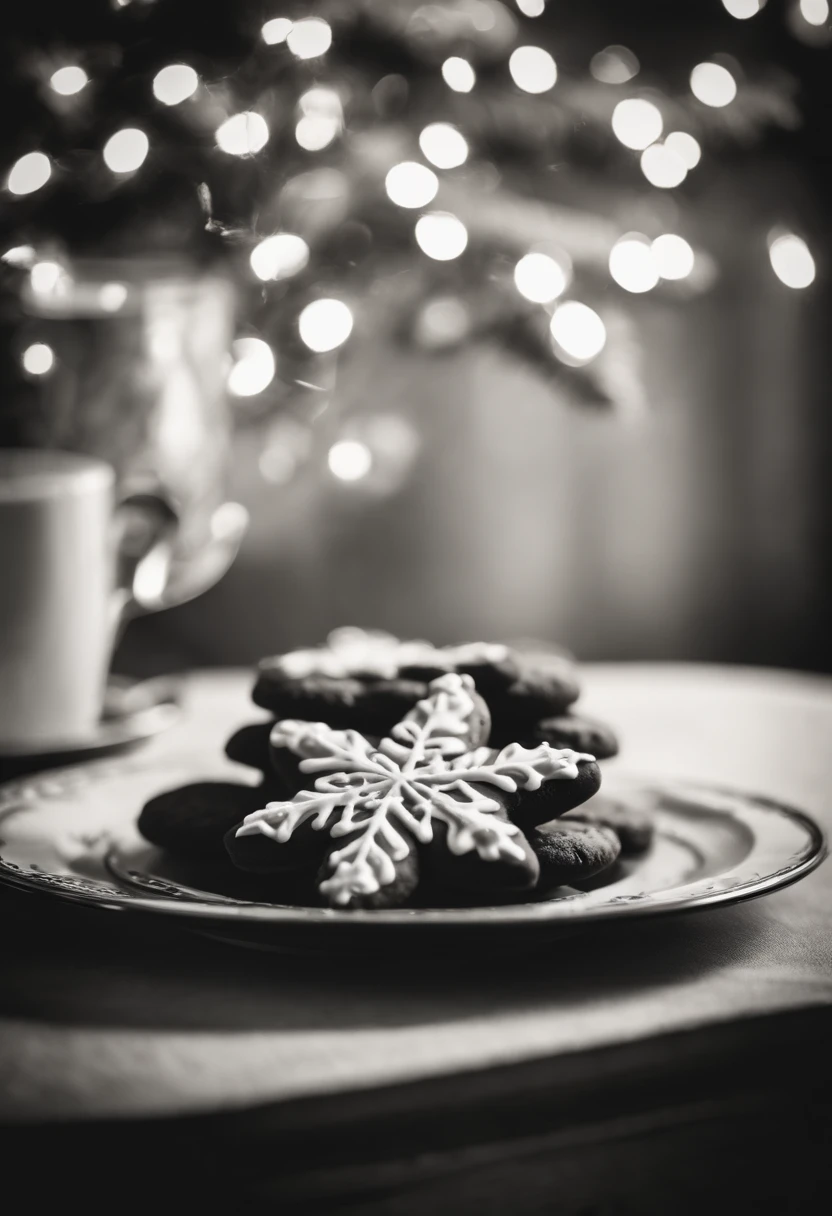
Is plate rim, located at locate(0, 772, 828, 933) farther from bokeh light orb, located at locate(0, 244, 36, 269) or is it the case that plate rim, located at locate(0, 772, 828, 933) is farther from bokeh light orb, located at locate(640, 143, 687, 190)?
bokeh light orb, located at locate(640, 143, 687, 190)

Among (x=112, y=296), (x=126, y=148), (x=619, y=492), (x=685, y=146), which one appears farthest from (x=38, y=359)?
(x=619, y=492)

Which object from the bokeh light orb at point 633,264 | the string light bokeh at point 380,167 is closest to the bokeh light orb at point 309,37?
the string light bokeh at point 380,167

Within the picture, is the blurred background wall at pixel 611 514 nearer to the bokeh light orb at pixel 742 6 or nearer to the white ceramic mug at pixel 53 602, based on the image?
the bokeh light orb at pixel 742 6

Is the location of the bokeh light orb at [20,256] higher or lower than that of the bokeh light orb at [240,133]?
lower

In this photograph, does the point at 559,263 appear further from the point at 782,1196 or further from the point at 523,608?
the point at 523,608

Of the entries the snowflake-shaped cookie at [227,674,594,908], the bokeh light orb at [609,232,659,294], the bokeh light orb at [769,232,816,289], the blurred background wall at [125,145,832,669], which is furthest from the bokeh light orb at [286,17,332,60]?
the blurred background wall at [125,145,832,669]
